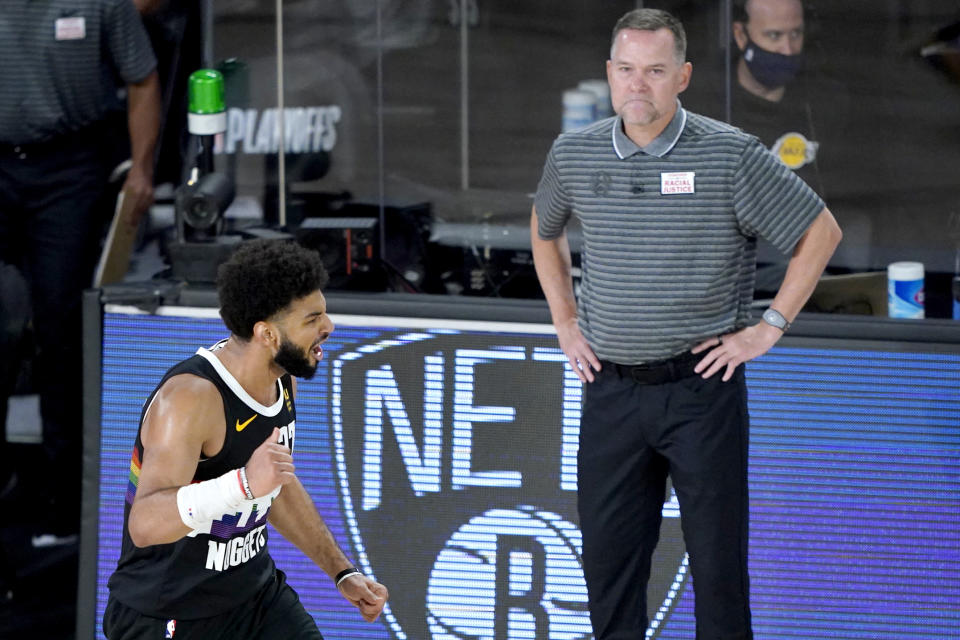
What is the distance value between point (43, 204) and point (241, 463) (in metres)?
2.66

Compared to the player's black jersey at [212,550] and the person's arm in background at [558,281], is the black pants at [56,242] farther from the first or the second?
the player's black jersey at [212,550]

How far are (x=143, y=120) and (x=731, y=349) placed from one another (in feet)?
9.48

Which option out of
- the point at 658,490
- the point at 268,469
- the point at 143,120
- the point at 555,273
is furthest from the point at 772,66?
the point at 268,469

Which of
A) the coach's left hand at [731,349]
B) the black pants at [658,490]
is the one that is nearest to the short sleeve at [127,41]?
the black pants at [658,490]

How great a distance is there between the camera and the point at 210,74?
5.42 meters

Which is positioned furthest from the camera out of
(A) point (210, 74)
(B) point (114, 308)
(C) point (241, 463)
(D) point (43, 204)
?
(D) point (43, 204)

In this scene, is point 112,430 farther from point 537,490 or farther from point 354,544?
point 537,490

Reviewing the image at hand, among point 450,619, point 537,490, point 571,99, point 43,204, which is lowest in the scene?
point 450,619

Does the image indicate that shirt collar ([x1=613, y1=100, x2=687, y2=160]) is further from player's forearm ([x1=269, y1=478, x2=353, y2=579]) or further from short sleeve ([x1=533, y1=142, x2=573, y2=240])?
player's forearm ([x1=269, y1=478, x2=353, y2=579])

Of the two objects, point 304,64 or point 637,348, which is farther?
point 304,64

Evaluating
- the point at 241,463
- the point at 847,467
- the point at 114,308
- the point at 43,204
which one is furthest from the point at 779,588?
the point at 43,204

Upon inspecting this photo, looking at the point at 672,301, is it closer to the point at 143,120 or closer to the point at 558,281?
the point at 558,281

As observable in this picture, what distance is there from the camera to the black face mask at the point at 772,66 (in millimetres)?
5730

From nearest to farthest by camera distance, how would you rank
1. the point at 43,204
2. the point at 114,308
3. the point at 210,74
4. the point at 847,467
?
the point at 847,467, the point at 114,308, the point at 210,74, the point at 43,204
